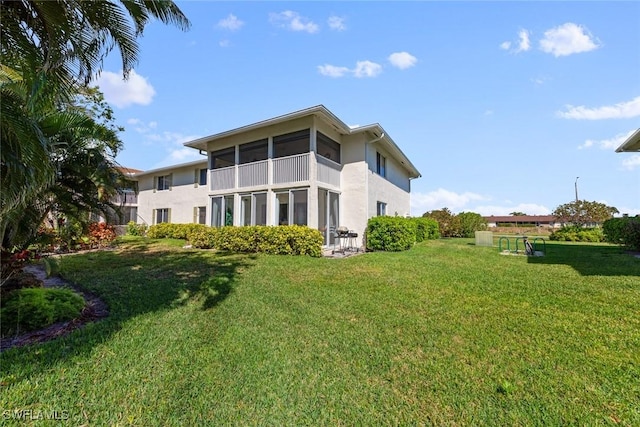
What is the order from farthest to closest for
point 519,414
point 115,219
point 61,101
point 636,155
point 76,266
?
point 636,155 → point 76,266 → point 115,219 → point 61,101 → point 519,414

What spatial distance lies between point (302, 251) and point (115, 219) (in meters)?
6.50

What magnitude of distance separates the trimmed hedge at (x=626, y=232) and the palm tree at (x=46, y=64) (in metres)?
16.9

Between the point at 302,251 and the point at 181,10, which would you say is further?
the point at 302,251

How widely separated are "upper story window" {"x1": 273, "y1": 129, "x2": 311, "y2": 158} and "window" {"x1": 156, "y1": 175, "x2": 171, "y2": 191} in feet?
41.6

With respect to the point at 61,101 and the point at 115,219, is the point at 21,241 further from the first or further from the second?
the point at 61,101

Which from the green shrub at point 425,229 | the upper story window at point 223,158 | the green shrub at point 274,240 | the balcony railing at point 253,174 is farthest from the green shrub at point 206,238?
the green shrub at point 425,229

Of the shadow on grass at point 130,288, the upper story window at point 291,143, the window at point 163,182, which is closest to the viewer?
the shadow on grass at point 130,288

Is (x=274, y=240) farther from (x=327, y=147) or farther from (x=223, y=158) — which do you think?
(x=223, y=158)

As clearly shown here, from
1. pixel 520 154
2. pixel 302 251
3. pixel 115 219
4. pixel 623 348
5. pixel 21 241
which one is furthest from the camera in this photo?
pixel 520 154

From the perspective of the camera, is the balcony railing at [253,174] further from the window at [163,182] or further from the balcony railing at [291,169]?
the window at [163,182]

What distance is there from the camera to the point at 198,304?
17.6 feet

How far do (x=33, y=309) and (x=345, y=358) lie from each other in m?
4.66

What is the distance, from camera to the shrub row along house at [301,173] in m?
12.7

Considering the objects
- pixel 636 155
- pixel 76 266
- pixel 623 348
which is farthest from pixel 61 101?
pixel 636 155
